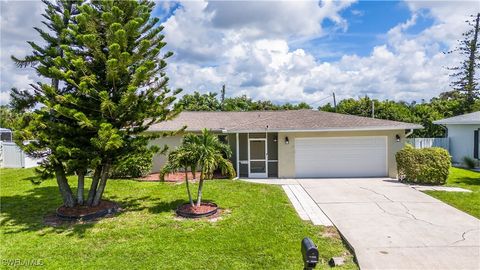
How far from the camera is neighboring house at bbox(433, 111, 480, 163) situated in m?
18.4

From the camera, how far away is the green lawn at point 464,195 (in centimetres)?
971

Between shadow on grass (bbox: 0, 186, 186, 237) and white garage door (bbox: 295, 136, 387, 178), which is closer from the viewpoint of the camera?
shadow on grass (bbox: 0, 186, 186, 237)

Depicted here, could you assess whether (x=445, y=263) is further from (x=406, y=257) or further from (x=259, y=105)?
(x=259, y=105)

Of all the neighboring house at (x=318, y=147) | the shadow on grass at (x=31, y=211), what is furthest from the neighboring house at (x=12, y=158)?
the neighboring house at (x=318, y=147)

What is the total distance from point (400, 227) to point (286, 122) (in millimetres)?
8643

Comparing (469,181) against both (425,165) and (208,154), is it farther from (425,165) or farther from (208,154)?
(208,154)

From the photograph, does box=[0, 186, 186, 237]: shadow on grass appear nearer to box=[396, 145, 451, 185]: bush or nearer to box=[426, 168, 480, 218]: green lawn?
box=[426, 168, 480, 218]: green lawn

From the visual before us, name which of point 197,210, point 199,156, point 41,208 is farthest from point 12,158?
point 199,156

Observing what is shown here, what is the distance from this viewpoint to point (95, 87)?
909 cm

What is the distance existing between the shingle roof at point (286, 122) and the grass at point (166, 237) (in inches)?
176

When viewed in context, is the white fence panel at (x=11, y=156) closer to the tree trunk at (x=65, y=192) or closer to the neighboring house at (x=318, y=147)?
the tree trunk at (x=65, y=192)

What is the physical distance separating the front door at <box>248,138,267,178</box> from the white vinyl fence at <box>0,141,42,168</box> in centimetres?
1219

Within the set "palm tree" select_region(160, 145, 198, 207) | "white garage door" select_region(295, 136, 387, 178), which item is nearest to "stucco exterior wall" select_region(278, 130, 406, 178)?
"white garage door" select_region(295, 136, 387, 178)

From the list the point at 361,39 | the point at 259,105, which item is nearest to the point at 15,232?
the point at 361,39
